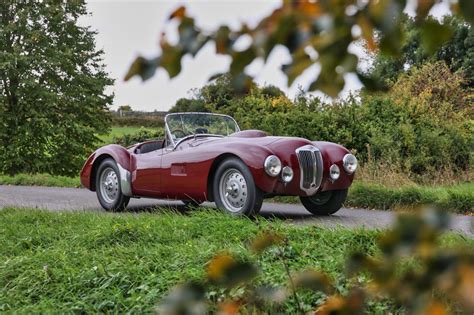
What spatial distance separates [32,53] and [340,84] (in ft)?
90.0

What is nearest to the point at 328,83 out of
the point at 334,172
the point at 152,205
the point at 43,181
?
the point at 334,172

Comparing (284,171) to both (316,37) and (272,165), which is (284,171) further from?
(316,37)

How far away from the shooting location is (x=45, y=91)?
2569 centimetres

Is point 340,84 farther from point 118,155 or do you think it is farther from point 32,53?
point 32,53

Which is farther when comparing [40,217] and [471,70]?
[471,70]

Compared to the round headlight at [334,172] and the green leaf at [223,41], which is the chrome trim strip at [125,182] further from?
the green leaf at [223,41]

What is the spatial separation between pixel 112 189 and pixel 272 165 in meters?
2.91

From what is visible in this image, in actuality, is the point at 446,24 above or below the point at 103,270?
above

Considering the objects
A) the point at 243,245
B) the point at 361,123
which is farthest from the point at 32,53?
the point at 243,245

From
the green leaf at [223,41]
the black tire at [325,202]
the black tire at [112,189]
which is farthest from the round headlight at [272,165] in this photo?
the green leaf at [223,41]

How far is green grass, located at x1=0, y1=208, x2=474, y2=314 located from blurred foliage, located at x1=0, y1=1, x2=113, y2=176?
20.5 meters

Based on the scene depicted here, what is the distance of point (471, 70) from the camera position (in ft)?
108

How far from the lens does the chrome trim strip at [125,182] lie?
8.43 m

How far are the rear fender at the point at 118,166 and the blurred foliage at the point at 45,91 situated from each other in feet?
57.1
